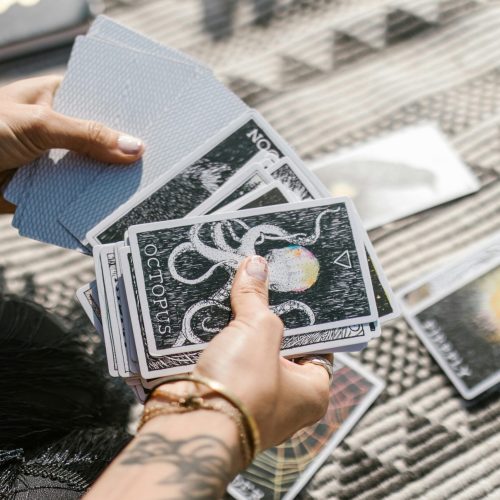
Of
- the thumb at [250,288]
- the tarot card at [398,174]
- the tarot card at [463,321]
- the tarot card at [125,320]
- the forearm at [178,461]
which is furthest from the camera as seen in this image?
the tarot card at [398,174]

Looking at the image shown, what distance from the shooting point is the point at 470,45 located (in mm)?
1307

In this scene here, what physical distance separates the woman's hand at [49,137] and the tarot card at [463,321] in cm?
60

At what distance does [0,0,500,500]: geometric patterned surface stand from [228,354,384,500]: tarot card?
0.02 meters

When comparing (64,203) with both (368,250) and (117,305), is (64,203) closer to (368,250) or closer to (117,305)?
(117,305)

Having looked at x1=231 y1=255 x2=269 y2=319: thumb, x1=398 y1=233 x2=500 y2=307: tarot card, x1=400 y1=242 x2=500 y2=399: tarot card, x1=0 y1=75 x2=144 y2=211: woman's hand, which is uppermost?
x1=0 y1=75 x2=144 y2=211: woman's hand

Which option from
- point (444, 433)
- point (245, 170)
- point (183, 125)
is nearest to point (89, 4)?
point (183, 125)

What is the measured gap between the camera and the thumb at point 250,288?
72cm

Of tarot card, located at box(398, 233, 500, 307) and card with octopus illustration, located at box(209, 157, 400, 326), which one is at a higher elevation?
card with octopus illustration, located at box(209, 157, 400, 326)

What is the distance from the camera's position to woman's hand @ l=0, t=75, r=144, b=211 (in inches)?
35.2

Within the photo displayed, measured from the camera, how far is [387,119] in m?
1.24

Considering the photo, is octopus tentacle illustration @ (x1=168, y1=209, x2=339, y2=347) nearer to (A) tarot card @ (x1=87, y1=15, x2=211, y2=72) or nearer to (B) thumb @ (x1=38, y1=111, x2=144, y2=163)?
(B) thumb @ (x1=38, y1=111, x2=144, y2=163)

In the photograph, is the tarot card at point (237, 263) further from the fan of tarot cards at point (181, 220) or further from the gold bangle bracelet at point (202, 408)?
the gold bangle bracelet at point (202, 408)

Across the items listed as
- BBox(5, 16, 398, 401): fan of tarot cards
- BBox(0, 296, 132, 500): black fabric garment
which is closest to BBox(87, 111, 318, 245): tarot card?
BBox(5, 16, 398, 401): fan of tarot cards

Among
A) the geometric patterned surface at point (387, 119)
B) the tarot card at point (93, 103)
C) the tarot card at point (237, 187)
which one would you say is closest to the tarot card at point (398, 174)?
the geometric patterned surface at point (387, 119)
